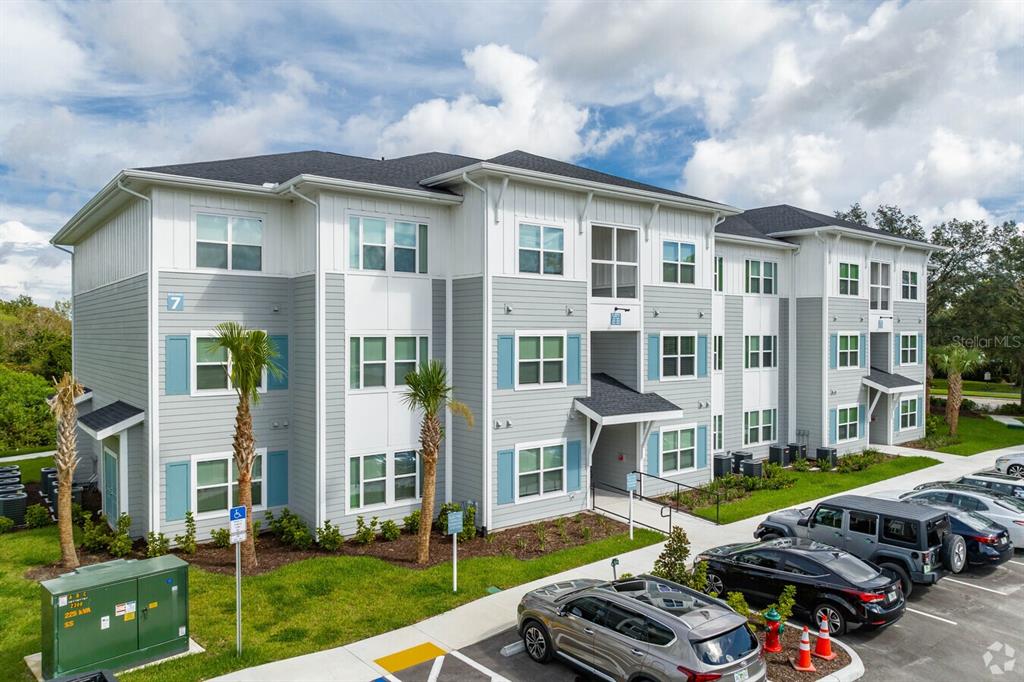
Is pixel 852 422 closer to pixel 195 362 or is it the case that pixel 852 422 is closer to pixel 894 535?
pixel 894 535

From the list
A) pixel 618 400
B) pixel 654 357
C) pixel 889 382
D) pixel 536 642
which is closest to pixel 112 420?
pixel 536 642

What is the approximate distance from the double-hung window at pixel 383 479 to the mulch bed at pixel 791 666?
33.0 feet

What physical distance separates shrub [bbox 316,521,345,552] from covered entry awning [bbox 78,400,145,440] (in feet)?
17.2

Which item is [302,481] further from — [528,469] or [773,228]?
[773,228]

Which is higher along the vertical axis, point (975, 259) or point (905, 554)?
point (975, 259)

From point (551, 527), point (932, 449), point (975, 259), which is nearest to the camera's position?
point (551, 527)

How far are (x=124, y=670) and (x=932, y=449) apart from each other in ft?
109

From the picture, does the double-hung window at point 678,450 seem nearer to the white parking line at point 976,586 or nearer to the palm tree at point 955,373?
the white parking line at point 976,586

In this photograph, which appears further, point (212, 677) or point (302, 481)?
point (302, 481)

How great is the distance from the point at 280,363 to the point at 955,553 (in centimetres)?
1701

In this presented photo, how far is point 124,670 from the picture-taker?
35.0ft

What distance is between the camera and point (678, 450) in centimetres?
2312

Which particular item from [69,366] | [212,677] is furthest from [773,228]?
[69,366]

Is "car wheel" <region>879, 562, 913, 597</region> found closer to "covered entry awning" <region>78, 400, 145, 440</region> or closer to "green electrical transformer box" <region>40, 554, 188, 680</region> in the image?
"green electrical transformer box" <region>40, 554, 188, 680</region>
